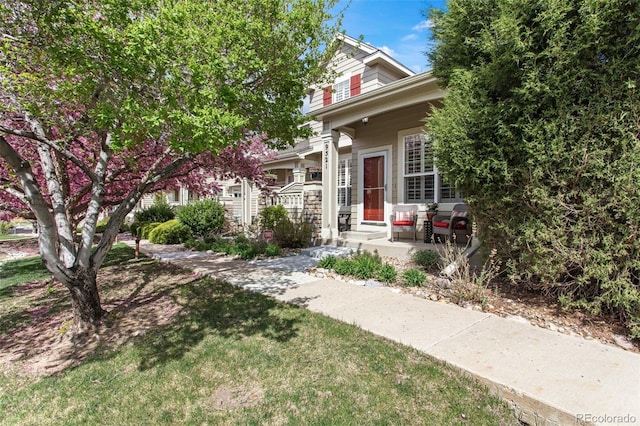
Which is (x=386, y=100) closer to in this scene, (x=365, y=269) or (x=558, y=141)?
(x=365, y=269)

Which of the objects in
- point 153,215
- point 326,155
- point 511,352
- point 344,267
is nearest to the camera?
point 511,352

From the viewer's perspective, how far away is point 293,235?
8.77 metres

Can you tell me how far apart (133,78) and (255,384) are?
3.02m

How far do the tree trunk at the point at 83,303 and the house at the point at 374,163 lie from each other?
571 centimetres

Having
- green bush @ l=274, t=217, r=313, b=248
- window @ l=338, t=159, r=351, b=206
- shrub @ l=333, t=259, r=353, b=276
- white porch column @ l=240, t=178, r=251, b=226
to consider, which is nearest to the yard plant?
shrub @ l=333, t=259, r=353, b=276

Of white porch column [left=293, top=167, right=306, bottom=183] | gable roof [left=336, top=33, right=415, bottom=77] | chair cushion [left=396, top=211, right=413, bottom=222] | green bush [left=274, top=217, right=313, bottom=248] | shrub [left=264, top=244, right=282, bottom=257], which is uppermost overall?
gable roof [left=336, top=33, right=415, bottom=77]

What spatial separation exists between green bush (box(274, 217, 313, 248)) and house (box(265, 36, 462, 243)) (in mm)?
457

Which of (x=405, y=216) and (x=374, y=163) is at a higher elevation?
(x=374, y=163)

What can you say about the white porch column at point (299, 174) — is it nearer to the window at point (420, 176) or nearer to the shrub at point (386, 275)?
the window at point (420, 176)

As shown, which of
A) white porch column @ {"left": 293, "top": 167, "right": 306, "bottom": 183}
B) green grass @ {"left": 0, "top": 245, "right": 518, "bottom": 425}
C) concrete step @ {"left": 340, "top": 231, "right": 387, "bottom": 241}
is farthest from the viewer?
white porch column @ {"left": 293, "top": 167, "right": 306, "bottom": 183}

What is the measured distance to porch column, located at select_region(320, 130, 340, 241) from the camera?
849 cm

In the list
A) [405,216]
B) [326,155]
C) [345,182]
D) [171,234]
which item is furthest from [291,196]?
[171,234]

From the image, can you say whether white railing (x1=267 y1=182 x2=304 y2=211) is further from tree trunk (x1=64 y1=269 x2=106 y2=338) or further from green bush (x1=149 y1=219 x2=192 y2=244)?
tree trunk (x1=64 y1=269 x2=106 y2=338)

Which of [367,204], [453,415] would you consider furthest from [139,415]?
[367,204]
